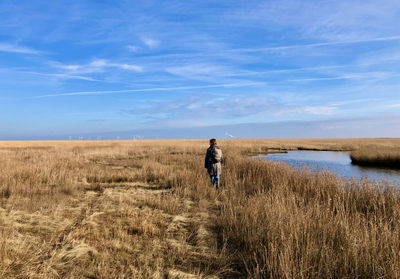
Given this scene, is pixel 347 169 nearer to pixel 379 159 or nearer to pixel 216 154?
pixel 379 159

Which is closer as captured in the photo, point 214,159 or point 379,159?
point 214,159

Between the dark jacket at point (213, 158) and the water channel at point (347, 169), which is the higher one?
the dark jacket at point (213, 158)

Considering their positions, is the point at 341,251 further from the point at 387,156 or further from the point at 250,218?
the point at 387,156

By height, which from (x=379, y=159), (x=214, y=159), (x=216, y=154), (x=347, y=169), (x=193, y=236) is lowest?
(x=347, y=169)

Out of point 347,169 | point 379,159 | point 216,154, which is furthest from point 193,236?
point 379,159

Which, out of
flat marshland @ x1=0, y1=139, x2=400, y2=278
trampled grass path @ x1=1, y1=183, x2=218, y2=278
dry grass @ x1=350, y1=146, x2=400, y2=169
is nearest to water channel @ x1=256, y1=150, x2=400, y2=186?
dry grass @ x1=350, y1=146, x2=400, y2=169

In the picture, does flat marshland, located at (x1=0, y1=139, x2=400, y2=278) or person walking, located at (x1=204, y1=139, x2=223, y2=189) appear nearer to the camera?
flat marshland, located at (x1=0, y1=139, x2=400, y2=278)

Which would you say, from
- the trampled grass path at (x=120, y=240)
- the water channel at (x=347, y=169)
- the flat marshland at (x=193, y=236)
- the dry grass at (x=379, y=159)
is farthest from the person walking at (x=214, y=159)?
the dry grass at (x=379, y=159)

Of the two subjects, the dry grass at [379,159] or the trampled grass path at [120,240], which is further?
the dry grass at [379,159]

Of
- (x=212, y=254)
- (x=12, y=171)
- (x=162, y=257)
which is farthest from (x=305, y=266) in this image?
(x=12, y=171)

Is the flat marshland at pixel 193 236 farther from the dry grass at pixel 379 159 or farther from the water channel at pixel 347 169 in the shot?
the dry grass at pixel 379 159

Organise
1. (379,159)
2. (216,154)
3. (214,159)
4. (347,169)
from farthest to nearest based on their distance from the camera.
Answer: (379,159)
(347,169)
(214,159)
(216,154)

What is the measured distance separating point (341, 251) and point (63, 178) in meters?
10.8

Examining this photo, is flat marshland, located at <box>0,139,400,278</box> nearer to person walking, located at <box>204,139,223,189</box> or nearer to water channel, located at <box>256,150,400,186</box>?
person walking, located at <box>204,139,223,189</box>
